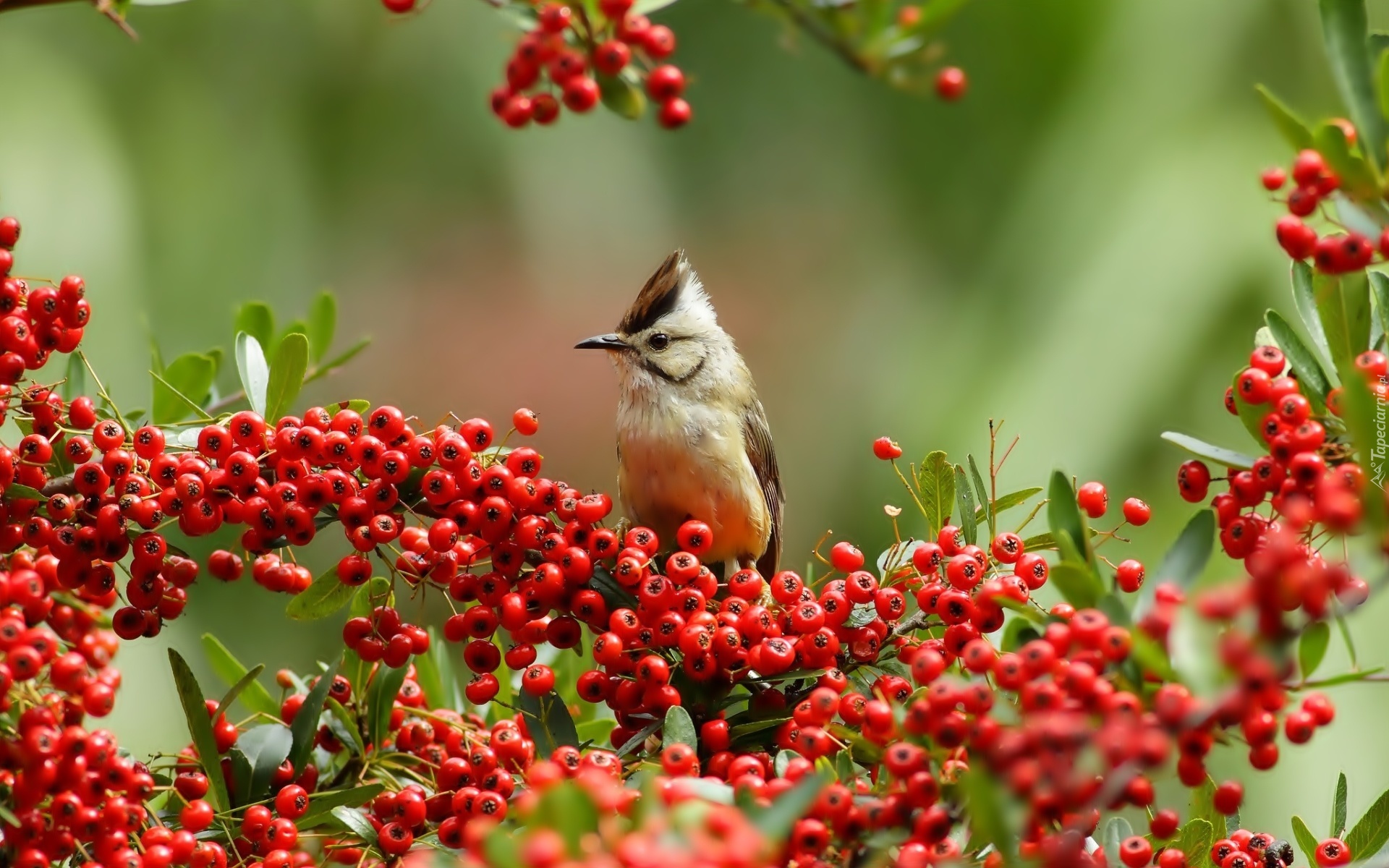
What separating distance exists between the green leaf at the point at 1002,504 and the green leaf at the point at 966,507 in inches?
0.9

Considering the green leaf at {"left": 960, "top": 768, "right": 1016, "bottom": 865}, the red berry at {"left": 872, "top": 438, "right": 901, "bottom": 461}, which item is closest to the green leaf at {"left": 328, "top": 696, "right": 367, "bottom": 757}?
the red berry at {"left": 872, "top": 438, "right": 901, "bottom": 461}

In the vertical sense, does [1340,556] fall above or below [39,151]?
below

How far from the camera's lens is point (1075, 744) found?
105cm

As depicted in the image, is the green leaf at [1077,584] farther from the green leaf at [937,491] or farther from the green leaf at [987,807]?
the green leaf at [937,491]

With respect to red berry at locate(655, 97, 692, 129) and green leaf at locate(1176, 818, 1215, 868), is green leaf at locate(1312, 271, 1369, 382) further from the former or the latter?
red berry at locate(655, 97, 692, 129)

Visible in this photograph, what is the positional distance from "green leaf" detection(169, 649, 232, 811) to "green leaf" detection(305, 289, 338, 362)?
0.76 meters

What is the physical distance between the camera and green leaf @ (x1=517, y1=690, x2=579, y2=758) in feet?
5.57

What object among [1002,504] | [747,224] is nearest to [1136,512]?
[1002,504]

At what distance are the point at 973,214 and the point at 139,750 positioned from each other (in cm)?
599

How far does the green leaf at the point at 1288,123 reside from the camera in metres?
1.53

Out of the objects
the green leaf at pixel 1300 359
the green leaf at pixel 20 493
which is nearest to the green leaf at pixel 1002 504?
the green leaf at pixel 1300 359

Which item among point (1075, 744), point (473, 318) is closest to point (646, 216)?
point (473, 318)

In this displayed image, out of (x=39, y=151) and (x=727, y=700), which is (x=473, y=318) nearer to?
(x=39, y=151)

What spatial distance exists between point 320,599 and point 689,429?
5.54 ft
